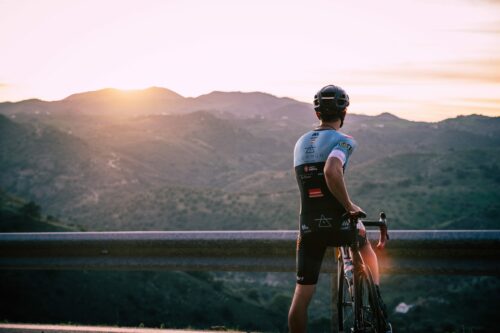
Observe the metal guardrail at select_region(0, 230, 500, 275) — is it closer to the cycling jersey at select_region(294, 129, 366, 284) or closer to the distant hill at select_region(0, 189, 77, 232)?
the cycling jersey at select_region(294, 129, 366, 284)

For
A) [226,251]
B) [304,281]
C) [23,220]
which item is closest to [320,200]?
[304,281]

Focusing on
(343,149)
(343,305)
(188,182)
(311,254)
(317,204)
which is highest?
(343,149)

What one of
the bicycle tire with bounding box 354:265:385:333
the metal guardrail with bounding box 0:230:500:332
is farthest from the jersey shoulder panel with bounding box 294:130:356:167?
the metal guardrail with bounding box 0:230:500:332

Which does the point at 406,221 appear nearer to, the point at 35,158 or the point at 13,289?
the point at 13,289

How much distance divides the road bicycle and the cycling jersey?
9 centimetres

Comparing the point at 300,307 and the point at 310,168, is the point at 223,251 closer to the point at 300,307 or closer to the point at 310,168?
the point at 300,307

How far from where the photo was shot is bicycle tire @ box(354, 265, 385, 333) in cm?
373

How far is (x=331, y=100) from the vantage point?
3.88 m

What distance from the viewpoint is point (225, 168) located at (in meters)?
173

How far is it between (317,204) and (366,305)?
72 centimetres

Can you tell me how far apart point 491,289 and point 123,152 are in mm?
119941

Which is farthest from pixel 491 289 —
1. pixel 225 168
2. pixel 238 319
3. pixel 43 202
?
pixel 225 168

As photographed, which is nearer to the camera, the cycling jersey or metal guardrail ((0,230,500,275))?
the cycling jersey

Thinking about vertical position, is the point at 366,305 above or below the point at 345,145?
below
